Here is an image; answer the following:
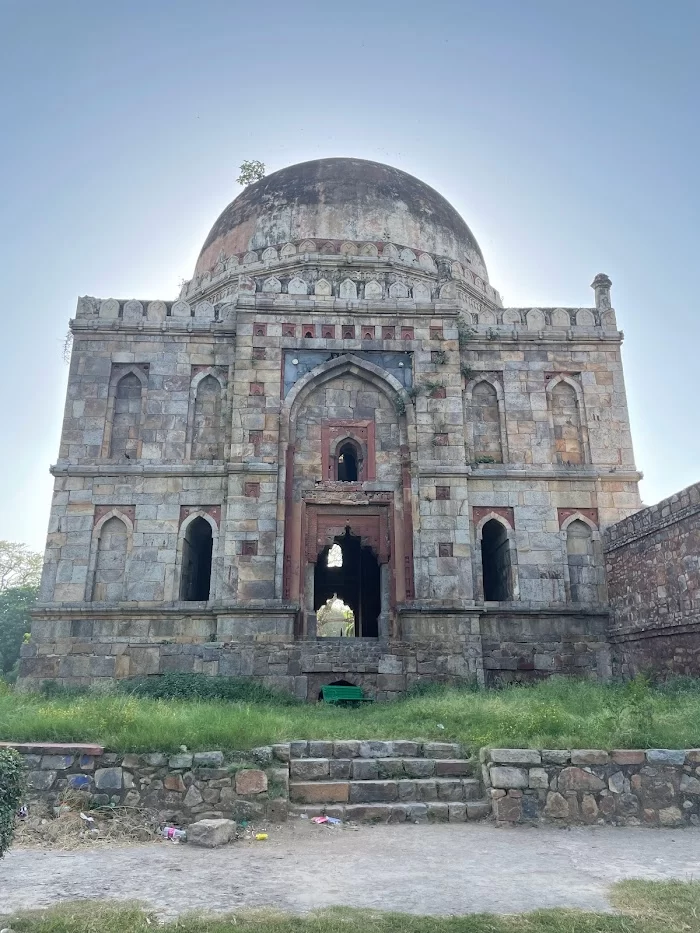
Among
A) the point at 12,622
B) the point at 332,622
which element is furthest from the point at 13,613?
the point at 332,622

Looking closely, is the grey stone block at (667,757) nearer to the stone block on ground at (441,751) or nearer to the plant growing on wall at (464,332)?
the stone block on ground at (441,751)

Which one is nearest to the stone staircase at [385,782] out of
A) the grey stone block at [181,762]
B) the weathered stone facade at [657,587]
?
the grey stone block at [181,762]

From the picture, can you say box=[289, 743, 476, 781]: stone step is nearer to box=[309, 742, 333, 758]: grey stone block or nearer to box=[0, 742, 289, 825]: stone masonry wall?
box=[309, 742, 333, 758]: grey stone block

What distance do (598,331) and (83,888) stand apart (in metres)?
12.8

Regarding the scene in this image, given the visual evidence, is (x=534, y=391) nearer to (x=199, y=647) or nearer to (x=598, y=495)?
(x=598, y=495)

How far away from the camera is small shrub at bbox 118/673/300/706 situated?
11.2 meters

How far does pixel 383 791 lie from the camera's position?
7.24 meters

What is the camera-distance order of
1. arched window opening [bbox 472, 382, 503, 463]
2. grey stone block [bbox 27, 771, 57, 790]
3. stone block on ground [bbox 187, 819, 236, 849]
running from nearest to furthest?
stone block on ground [bbox 187, 819, 236, 849] → grey stone block [bbox 27, 771, 57, 790] → arched window opening [bbox 472, 382, 503, 463]

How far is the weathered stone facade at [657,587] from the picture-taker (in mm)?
10289

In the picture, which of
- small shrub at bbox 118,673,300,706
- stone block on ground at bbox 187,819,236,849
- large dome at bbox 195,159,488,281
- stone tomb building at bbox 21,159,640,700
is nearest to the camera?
stone block on ground at bbox 187,819,236,849

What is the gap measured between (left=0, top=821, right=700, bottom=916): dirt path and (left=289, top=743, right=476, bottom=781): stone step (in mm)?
752

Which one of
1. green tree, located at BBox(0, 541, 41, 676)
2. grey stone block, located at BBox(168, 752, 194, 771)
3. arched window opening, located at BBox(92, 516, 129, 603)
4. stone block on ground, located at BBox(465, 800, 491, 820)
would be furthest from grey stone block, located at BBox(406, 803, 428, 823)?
green tree, located at BBox(0, 541, 41, 676)

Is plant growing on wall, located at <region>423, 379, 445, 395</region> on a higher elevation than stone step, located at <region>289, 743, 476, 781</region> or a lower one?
higher

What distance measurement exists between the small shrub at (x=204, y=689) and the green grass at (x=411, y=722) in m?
1.18
